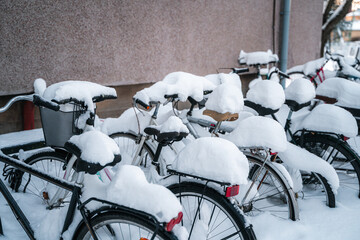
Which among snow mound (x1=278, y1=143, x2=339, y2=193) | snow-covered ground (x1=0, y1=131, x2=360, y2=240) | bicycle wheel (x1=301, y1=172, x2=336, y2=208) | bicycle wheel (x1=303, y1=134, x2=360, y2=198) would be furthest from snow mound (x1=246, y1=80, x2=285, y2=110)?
snow-covered ground (x1=0, y1=131, x2=360, y2=240)

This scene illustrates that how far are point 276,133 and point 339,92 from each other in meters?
1.57

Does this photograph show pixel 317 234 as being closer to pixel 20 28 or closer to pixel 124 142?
pixel 124 142

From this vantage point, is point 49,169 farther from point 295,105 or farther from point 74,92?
point 295,105

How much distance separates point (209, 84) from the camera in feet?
10.5

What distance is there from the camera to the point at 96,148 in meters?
1.57

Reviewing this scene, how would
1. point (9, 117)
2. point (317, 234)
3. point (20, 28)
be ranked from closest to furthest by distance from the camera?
point (317, 234), point (20, 28), point (9, 117)

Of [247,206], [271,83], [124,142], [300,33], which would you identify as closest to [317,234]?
[247,206]

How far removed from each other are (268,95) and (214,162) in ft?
3.95

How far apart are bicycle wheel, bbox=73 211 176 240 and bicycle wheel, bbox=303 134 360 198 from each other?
199 centimetres

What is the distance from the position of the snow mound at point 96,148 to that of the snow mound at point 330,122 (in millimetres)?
2072

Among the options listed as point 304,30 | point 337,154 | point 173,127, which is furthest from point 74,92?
point 304,30

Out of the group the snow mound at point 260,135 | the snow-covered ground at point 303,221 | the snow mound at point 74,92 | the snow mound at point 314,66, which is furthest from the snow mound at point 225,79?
the snow mound at point 314,66

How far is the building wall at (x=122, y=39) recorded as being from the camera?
13.4 ft

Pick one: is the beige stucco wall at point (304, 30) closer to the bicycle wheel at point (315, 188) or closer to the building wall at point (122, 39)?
the building wall at point (122, 39)
